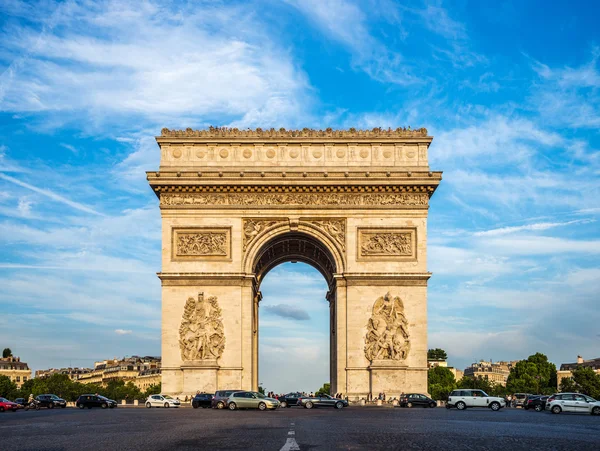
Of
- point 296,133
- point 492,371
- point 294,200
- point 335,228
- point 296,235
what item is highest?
point 296,133

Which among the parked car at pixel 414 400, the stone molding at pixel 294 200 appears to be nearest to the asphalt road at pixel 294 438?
the parked car at pixel 414 400

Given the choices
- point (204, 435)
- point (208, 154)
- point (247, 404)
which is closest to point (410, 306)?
point (247, 404)

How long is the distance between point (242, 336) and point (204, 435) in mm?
24658

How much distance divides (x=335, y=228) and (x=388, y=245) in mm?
2974

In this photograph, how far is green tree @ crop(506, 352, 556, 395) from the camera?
101 metres

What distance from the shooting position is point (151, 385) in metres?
137

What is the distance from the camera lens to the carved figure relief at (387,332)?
41.6m

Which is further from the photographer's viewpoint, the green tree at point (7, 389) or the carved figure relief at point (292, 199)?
the green tree at point (7, 389)

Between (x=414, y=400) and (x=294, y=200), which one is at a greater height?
(x=294, y=200)

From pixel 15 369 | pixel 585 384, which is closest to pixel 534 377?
pixel 585 384

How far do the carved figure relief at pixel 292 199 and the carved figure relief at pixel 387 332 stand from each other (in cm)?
510

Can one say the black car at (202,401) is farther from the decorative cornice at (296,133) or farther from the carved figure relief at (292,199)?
the decorative cornice at (296,133)

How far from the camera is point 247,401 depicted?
3597 centimetres

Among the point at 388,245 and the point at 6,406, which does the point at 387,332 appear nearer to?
the point at 388,245
